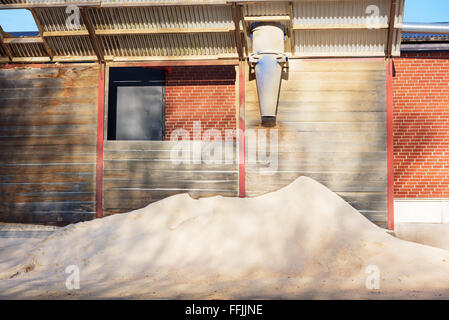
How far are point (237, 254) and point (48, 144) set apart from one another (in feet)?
16.8

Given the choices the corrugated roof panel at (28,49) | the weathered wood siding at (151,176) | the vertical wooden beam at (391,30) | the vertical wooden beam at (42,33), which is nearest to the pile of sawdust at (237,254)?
→ the weathered wood siding at (151,176)

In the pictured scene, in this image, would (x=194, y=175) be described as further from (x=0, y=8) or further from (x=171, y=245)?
(x=0, y=8)

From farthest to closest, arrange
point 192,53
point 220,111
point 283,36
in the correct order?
point 220,111
point 192,53
point 283,36

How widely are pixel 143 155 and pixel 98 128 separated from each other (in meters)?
1.22

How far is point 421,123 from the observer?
31.0 ft

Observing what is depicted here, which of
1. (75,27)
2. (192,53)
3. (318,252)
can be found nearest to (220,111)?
(192,53)

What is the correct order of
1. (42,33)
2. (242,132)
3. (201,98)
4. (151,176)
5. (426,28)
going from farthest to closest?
(201,98) → (426,28) → (42,33) → (151,176) → (242,132)

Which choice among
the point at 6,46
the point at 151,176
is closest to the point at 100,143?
the point at 151,176

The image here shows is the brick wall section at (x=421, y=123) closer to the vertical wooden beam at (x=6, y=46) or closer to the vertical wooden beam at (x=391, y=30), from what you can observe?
the vertical wooden beam at (x=391, y=30)

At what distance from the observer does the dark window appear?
36.9 ft

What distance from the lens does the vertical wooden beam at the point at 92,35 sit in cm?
800

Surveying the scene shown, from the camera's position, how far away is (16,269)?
664cm

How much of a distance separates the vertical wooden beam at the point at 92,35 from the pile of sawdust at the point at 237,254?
3645mm

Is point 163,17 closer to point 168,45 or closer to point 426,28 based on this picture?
point 168,45
